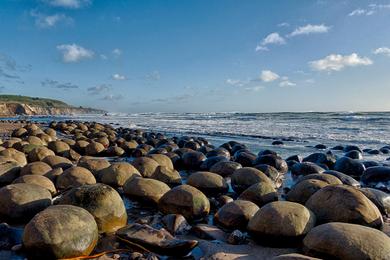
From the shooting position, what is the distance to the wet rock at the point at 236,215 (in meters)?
4.52

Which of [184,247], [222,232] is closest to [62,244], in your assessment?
[184,247]

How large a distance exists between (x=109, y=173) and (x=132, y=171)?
1.48 ft

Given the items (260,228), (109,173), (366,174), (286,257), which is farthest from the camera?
(366,174)

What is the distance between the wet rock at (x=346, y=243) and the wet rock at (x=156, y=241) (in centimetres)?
128

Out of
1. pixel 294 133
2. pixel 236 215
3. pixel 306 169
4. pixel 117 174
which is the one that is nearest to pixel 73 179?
pixel 117 174

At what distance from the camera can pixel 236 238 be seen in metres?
4.10

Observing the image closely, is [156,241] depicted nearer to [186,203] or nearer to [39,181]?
[186,203]

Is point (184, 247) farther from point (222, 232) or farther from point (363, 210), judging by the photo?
point (363, 210)

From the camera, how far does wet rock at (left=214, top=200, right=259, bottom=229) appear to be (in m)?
4.52

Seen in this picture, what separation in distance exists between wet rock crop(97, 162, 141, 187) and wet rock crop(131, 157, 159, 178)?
0.38 m

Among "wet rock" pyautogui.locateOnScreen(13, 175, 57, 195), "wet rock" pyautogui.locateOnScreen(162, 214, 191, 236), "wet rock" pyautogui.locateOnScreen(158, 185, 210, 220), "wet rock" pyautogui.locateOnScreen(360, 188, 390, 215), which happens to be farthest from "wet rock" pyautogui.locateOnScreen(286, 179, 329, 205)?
"wet rock" pyautogui.locateOnScreen(13, 175, 57, 195)

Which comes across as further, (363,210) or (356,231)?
(363,210)

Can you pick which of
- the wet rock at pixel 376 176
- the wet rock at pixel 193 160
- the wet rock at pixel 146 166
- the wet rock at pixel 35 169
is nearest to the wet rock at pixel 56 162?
the wet rock at pixel 35 169

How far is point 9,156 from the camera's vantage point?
8062mm
